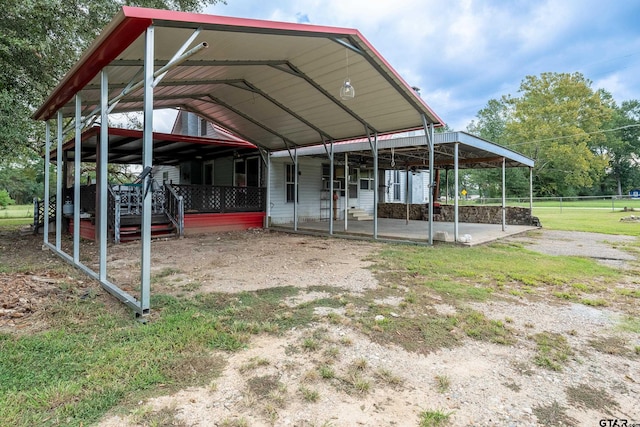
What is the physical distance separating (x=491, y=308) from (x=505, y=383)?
155 centimetres

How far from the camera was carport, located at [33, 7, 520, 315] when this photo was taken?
3.35 meters

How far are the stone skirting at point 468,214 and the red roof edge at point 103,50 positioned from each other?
12.5 metres

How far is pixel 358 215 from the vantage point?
1458cm

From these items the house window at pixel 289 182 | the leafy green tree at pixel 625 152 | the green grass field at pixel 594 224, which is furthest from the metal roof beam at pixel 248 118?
the leafy green tree at pixel 625 152

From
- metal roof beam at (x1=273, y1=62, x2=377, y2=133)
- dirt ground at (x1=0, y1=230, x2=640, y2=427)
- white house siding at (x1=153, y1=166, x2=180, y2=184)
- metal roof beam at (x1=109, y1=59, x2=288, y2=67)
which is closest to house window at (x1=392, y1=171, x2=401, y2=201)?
metal roof beam at (x1=273, y1=62, x2=377, y2=133)

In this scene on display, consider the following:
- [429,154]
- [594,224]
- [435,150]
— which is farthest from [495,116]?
[429,154]

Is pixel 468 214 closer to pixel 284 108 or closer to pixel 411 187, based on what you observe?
pixel 411 187

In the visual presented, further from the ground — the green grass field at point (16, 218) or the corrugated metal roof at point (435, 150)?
the corrugated metal roof at point (435, 150)

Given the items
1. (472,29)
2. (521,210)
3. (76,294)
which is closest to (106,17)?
(76,294)

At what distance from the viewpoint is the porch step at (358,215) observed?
47.3ft

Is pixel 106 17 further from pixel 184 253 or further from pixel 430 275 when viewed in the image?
pixel 430 275

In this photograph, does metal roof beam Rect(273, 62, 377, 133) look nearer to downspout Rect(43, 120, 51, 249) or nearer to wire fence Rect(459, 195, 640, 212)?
downspout Rect(43, 120, 51, 249)

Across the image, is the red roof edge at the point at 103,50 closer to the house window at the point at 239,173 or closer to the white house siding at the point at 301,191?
the white house siding at the point at 301,191

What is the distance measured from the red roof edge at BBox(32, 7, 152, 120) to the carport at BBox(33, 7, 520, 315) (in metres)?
0.01
